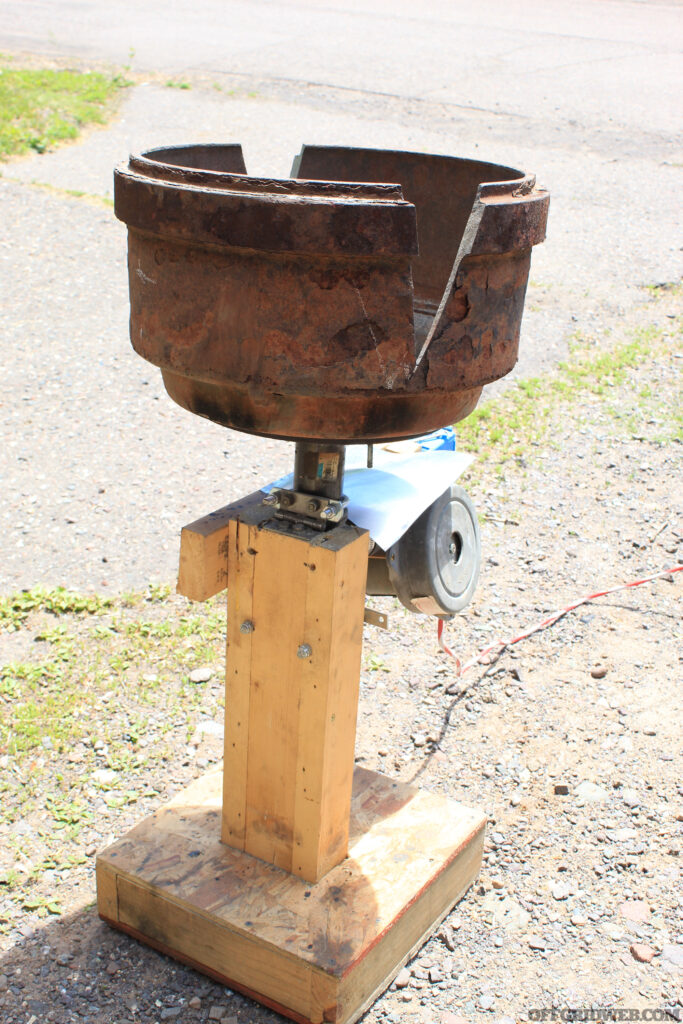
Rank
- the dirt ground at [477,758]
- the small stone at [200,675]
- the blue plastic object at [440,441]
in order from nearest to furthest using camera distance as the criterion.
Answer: the dirt ground at [477,758] < the blue plastic object at [440,441] < the small stone at [200,675]

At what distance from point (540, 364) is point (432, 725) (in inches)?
119

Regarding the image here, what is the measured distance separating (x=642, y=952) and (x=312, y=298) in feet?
5.45

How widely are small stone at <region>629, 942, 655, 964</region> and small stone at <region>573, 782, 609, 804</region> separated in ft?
1.60

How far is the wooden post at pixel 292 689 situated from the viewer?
6.59 feet

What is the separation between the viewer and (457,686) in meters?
3.25

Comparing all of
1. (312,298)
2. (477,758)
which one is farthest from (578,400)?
(312,298)

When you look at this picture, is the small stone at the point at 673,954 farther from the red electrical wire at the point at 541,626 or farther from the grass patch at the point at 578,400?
the grass patch at the point at 578,400

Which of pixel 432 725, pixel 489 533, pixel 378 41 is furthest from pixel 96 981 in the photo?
pixel 378 41

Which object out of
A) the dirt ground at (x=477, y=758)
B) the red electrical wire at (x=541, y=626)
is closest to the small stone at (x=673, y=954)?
the dirt ground at (x=477, y=758)

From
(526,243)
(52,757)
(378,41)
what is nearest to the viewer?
(526,243)

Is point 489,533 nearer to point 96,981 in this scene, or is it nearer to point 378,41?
point 96,981

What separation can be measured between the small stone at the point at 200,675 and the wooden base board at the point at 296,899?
2.12ft

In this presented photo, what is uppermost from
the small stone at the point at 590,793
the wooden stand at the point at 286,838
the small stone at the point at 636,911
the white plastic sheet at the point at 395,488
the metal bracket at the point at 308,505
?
the metal bracket at the point at 308,505

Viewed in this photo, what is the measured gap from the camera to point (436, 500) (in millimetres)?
2299
